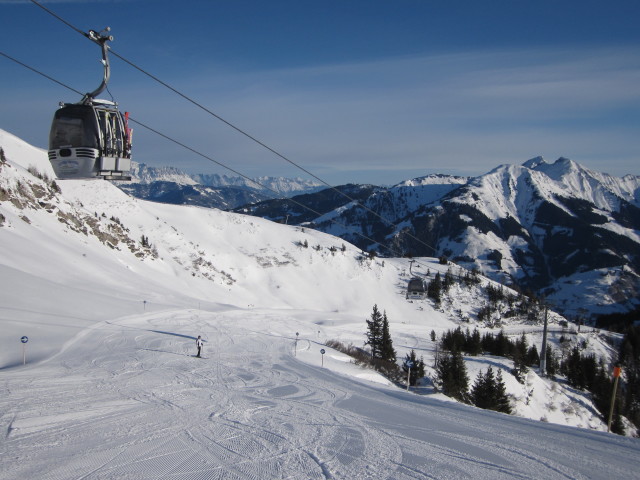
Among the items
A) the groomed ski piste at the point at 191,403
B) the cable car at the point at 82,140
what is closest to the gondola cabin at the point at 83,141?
the cable car at the point at 82,140

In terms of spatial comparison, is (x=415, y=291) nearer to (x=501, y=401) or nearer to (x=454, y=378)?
(x=454, y=378)

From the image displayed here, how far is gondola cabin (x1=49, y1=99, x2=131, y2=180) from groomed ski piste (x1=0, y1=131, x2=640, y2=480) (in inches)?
252

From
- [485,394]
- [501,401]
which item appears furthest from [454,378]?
[501,401]

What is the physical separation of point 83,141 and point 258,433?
8.86 metres

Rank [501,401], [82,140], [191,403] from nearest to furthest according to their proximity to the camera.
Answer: [82,140], [191,403], [501,401]

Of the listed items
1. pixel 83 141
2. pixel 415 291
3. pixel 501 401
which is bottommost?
pixel 501 401

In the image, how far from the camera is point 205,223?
96.7m

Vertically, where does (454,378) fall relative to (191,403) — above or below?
below

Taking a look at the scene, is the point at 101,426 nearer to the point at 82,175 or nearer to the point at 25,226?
the point at 82,175

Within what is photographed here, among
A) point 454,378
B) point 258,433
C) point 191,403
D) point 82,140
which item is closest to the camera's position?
point 258,433

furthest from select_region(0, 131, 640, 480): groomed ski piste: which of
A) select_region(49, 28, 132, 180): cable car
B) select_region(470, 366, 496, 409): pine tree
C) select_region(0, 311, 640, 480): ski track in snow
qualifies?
select_region(470, 366, 496, 409): pine tree

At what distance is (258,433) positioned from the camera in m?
9.69

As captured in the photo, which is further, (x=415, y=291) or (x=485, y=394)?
(x=415, y=291)

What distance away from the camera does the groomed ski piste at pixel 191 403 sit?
7848 millimetres
